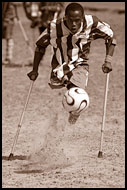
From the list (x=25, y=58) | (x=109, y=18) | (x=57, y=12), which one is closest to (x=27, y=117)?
(x=57, y=12)

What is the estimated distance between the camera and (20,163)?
29.9 feet

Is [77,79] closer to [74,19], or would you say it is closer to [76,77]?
[76,77]

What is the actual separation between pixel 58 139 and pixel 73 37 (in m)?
2.13

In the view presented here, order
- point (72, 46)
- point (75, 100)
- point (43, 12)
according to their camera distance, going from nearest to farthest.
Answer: point (75, 100) < point (72, 46) < point (43, 12)

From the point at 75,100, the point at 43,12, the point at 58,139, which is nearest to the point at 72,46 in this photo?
the point at 75,100

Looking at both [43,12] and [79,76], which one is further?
[43,12]

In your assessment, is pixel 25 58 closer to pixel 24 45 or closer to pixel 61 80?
pixel 24 45

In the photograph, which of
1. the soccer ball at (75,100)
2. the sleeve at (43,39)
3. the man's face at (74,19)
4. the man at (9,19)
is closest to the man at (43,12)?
the man at (9,19)

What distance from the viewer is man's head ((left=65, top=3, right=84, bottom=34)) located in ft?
27.7

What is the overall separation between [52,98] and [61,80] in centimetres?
541

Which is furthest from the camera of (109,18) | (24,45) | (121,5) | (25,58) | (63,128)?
(121,5)

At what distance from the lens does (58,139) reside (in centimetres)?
1051

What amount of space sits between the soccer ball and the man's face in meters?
0.75

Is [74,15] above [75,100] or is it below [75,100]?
above
